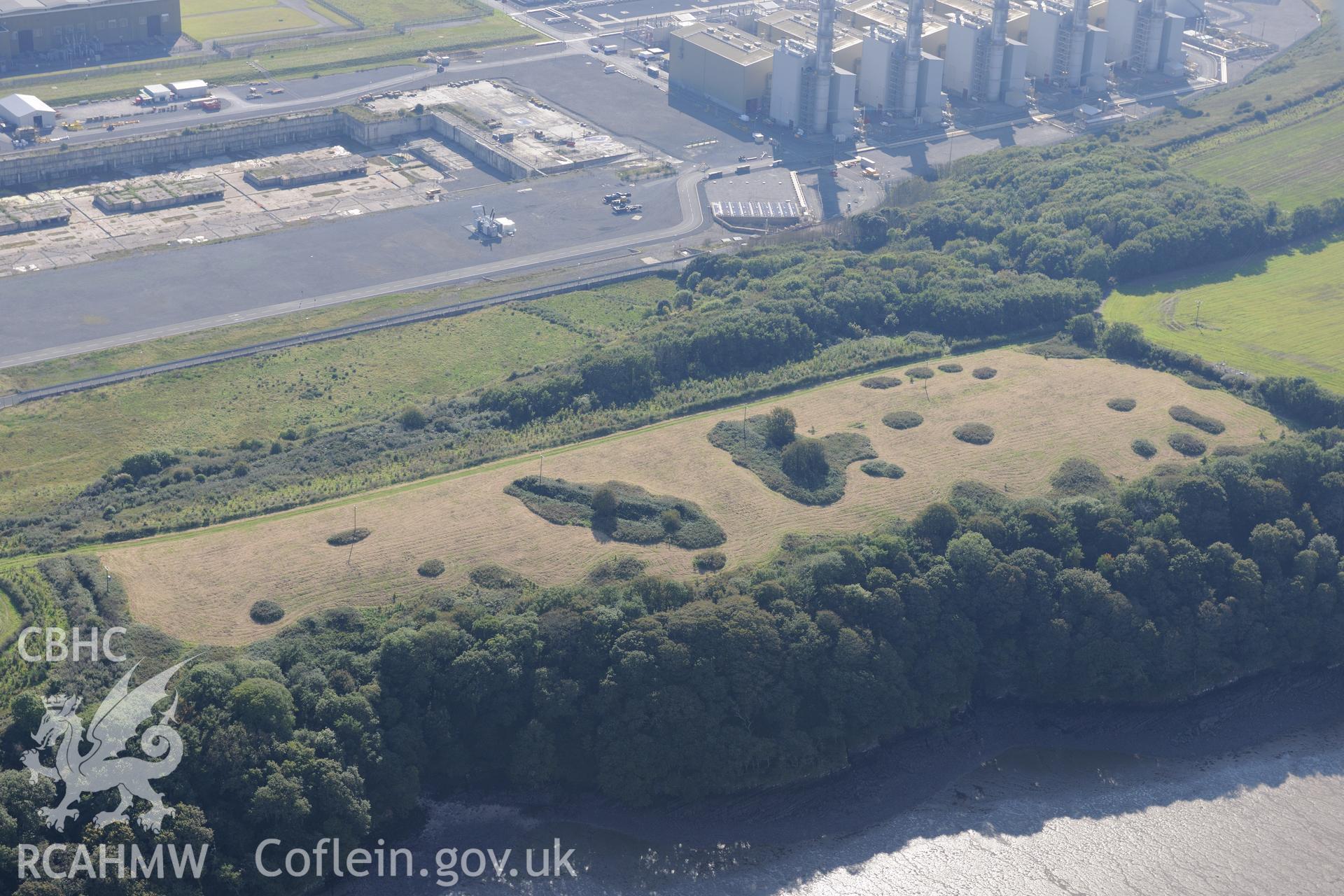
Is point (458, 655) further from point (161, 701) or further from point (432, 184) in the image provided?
point (432, 184)

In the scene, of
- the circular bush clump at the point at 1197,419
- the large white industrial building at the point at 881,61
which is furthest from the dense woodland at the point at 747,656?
the large white industrial building at the point at 881,61

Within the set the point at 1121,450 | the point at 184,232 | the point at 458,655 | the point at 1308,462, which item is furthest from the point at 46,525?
the point at 1308,462

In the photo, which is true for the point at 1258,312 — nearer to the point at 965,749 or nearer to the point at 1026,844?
the point at 965,749

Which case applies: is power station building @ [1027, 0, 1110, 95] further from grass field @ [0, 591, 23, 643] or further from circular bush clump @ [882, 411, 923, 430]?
grass field @ [0, 591, 23, 643]

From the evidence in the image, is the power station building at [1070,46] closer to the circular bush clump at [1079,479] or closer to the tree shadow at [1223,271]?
the tree shadow at [1223,271]

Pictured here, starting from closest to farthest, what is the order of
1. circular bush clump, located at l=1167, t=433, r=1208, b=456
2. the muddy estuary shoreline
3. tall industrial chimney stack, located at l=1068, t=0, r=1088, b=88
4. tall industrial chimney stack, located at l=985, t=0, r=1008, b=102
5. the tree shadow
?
the muddy estuary shoreline, circular bush clump, located at l=1167, t=433, r=1208, b=456, the tree shadow, tall industrial chimney stack, located at l=985, t=0, r=1008, b=102, tall industrial chimney stack, located at l=1068, t=0, r=1088, b=88

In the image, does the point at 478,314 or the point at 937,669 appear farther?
the point at 478,314

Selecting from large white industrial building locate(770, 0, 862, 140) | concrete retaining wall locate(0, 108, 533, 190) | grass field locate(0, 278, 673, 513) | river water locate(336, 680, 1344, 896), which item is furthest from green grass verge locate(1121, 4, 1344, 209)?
river water locate(336, 680, 1344, 896)
